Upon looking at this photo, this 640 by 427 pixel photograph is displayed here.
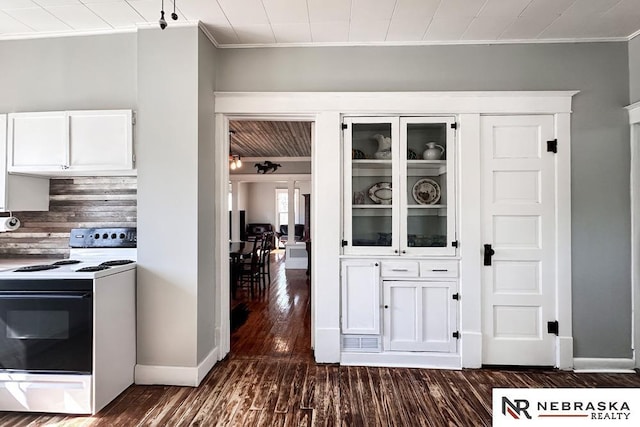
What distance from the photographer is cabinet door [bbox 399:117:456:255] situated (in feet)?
9.30

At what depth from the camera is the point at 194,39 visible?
101 inches

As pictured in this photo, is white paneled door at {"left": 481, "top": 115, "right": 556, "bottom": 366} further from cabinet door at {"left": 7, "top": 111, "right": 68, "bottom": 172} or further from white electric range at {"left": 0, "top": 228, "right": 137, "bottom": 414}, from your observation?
cabinet door at {"left": 7, "top": 111, "right": 68, "bottom": 172}

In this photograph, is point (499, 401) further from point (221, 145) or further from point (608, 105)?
point (221, 145)

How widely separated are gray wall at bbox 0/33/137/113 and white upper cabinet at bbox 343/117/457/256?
6.21ft

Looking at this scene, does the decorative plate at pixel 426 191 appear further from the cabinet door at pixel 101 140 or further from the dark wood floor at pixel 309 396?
the cabinet door at pixel 101 140

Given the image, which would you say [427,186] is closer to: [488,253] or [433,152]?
[433,152]

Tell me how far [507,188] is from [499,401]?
163 centimetres

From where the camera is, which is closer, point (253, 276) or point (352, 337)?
point (352, 337)

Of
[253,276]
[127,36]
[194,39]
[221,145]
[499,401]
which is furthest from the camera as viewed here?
[253,276]

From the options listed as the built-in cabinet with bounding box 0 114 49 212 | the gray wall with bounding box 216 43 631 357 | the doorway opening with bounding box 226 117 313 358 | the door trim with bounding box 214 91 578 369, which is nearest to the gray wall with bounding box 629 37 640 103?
the gray wall with bounding box 216 43 631 357

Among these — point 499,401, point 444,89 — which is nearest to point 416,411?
point 499,401

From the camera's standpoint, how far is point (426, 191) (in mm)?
2918

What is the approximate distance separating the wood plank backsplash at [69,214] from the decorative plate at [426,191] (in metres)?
2.46

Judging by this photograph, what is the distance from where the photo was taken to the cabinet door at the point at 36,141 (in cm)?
262
